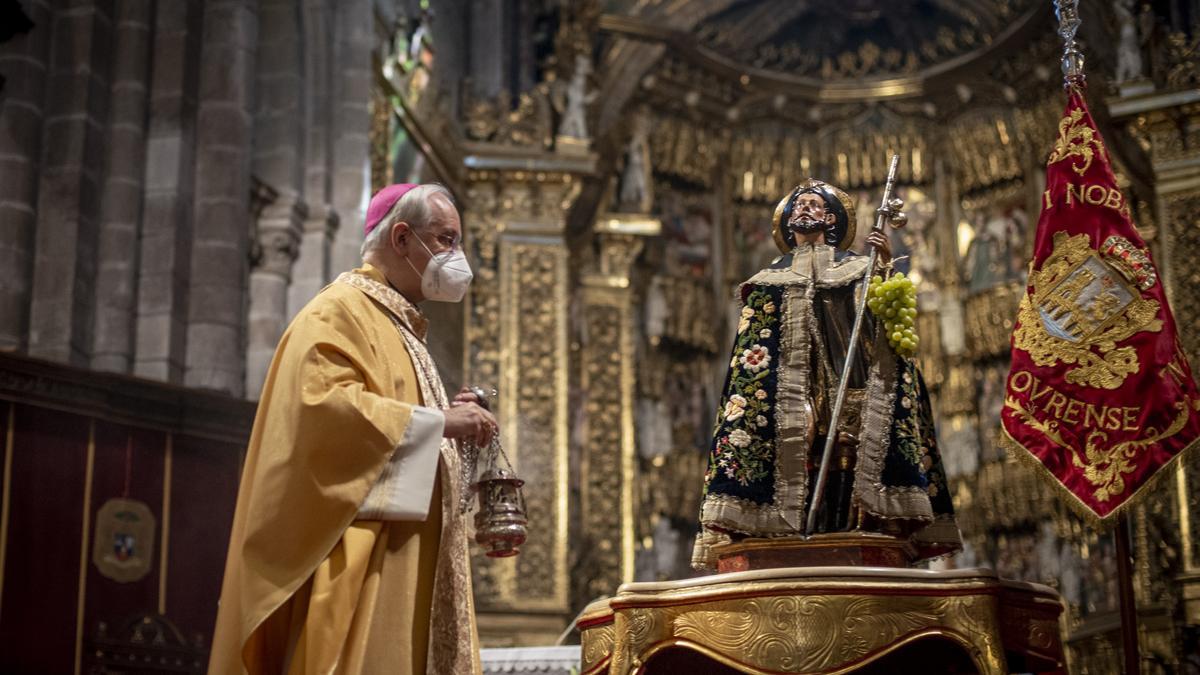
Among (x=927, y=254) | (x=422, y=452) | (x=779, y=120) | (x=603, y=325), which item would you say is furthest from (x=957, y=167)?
(x=422, y=452)

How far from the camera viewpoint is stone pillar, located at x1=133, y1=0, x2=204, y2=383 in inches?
377

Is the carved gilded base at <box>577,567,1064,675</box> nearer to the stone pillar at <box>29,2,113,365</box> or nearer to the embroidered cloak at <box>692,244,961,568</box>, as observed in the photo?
the embroidered cloak at <box>692,244,961,568</box>

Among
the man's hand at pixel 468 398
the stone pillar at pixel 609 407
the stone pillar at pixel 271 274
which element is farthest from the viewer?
the stone pillar at pixel 609 407

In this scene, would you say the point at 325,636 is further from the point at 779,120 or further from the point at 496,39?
the point at 779,120

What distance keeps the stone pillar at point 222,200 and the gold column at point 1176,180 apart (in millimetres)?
6895

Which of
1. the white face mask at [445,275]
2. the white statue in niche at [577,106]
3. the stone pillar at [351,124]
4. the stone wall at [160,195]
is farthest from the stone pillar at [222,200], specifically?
the white face mask at [445,275]

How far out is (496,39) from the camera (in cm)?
1496

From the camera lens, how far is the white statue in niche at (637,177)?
1499cm

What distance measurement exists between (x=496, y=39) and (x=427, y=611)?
11394 mm

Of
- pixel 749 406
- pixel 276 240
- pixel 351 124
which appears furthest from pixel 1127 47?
pixel 749 406

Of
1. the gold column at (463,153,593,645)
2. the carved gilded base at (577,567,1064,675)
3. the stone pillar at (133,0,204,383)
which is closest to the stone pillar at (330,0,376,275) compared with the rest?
the stone pillar at (133,0,204,383)

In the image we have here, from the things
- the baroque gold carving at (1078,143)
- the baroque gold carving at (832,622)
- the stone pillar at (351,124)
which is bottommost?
the baroque gold carving at (832,622)

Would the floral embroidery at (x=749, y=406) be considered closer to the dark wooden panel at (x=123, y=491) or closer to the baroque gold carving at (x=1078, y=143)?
the baroque gold carving at (x=1078, y=143)

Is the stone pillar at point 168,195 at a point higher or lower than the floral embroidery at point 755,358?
higher
